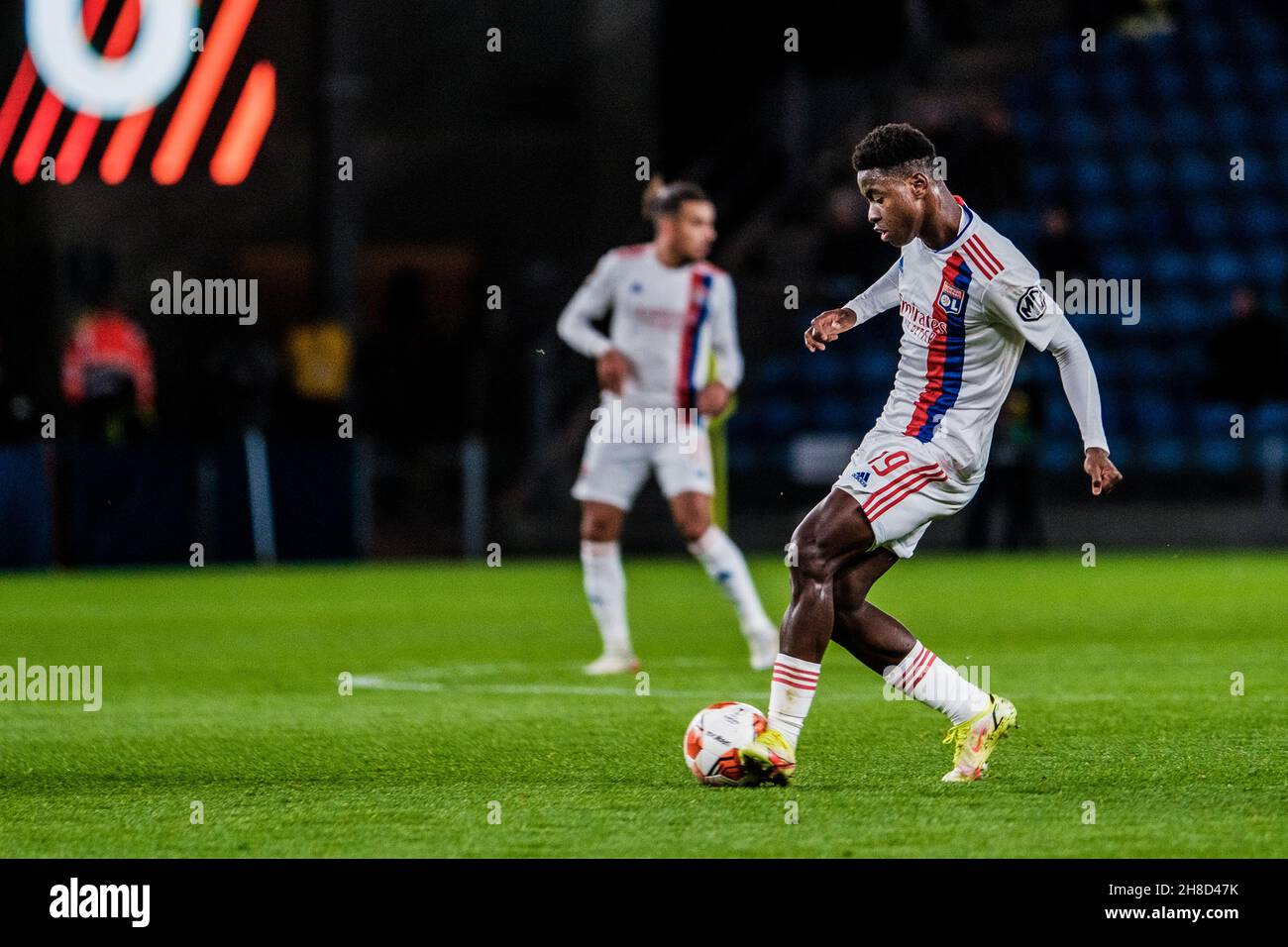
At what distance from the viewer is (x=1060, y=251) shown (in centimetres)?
1925

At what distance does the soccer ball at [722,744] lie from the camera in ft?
20.6

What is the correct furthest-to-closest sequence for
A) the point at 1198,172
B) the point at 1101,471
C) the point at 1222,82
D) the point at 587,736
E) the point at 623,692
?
the point at 1222,82 → the point at 1198,172 → the point at 623,692 → the point at 587,736 → the point at 1101,471

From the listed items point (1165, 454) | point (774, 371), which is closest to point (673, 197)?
point (774, 371)

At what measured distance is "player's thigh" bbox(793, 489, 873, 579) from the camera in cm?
625

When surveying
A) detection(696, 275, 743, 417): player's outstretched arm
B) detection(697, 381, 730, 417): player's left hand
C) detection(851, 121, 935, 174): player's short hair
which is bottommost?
detection(697, 381, 730, 417): player's left hand

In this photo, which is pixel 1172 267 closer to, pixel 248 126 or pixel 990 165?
pixel 990 165

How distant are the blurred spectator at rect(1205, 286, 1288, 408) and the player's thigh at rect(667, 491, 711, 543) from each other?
1059 cm

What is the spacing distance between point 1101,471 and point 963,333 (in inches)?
23.2

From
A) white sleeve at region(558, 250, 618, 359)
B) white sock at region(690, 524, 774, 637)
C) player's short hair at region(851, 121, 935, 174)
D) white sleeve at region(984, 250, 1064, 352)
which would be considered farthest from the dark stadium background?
white sleeve at region(984, 250, 1064, 352)

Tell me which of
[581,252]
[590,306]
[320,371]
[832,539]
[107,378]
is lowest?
[832,539]

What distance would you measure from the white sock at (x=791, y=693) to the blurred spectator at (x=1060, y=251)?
1317 cm

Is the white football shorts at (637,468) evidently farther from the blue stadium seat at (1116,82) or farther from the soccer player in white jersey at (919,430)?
the blue stadium seat at (1116,82)

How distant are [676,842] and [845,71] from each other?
63.0 ft

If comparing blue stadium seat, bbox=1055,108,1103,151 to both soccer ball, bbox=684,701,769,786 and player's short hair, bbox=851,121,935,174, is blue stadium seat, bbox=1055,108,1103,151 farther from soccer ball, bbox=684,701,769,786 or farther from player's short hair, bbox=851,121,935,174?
soccer ball, bbox=684,701,769,786
